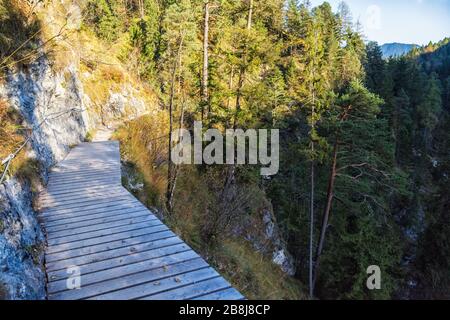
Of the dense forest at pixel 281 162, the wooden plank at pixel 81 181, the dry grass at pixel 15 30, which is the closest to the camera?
the dry grass at pixel 15 30

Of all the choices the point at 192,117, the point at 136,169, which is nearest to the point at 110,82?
the point at 192,117

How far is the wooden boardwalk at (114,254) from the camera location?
275 centimetres

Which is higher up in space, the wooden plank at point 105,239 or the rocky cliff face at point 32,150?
the rocky cliff face at point 32,150

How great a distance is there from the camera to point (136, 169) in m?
8.48

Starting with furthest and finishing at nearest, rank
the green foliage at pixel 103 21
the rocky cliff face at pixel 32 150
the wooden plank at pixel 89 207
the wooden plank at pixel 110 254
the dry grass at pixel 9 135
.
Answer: the green foliage at pixel 103 21 < the wooden plank at pixel 89 207 < the dry grass at pixel 9 135 < the wooden plank at pixel 110 254 < the rocky cliff face at pixel 32 150

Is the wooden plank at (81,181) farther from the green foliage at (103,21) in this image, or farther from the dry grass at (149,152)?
the green foliage at (103,21)

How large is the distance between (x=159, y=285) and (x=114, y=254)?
0.79 metres

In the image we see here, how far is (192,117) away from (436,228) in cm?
2251

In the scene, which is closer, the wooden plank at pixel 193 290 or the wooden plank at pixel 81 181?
the wooden plank at pixel 193 290

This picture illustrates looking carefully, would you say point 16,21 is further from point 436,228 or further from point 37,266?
point 436,228

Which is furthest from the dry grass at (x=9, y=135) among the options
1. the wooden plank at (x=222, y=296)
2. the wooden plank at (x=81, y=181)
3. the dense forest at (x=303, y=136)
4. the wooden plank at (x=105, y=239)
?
the dense forest at (x=303, y=136)

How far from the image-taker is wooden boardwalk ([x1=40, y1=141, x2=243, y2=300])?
2.75m

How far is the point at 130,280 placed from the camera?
9.46ft

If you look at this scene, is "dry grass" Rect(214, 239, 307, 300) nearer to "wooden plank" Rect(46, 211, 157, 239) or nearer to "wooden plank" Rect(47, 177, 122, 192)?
"wooden plank" Rect(47, 177, 122, 192)
